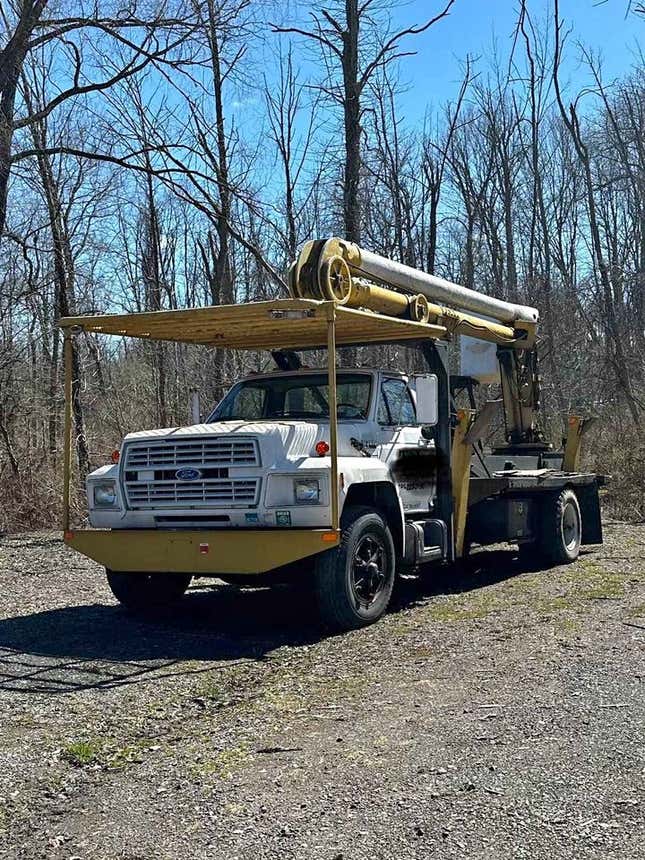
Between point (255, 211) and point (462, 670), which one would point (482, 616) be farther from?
point (255, 211)

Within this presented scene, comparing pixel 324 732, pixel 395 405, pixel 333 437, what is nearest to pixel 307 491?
pixel 333 437

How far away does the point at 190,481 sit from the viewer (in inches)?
326

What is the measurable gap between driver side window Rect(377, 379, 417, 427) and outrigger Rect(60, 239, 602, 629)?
2 cm

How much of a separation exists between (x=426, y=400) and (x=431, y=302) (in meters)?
2.21

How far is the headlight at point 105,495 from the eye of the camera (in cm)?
873

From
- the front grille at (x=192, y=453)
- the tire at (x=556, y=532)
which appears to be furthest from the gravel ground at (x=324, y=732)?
the tire at (x=556, y=532)

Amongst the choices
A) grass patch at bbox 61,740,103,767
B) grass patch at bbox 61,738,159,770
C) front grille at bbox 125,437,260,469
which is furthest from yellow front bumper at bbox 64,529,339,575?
grass patch at bbox 61,740,103,767

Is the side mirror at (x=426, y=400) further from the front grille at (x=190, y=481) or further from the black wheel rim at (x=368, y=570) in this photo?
the front grille at (x=190, y=481)

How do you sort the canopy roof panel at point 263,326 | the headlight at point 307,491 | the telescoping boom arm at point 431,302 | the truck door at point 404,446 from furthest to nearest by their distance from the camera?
the truck door at point 404,446 < the telescoping boom arm at point 431,302 < the canopy roof panel at point 263,326 < the headlight at point 307,491

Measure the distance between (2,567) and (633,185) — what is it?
2309 cm

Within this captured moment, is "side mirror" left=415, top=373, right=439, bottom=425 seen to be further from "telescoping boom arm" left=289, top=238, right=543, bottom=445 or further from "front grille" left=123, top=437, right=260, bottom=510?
"front grille" left=123, top=437, right=260, bottom=510

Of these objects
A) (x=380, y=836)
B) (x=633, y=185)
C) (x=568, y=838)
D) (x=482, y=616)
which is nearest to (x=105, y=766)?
(x=380, y=836)

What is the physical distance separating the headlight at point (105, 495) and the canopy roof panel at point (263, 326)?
4.64ft

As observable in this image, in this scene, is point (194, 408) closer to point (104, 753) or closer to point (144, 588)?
point (144, 588)
